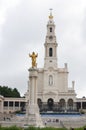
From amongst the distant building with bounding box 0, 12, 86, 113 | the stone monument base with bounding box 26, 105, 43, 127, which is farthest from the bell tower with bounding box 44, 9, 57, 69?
the stone monument base with bounding box 26, 105, 43, 127

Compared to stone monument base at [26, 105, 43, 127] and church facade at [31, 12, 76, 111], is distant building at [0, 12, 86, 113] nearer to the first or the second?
church facade at [31, 12, 76, 111]

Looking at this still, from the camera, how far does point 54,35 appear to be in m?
111

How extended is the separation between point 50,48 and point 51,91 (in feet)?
36.3

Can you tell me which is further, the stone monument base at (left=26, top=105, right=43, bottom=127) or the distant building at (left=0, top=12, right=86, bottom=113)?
the distant building at (left=0, top=12, right=86, bottom=113)

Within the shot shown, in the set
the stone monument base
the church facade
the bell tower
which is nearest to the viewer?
the stone monument base

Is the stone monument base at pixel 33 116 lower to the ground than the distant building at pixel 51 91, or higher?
lower

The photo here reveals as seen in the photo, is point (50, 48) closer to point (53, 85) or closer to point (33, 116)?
point (53, 85)

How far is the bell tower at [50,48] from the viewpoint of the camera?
109m

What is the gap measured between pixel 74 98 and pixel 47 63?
1084 cm

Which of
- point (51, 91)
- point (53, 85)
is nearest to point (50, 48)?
point (53, 85)

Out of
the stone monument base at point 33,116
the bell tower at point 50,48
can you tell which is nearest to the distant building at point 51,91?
the bell tower at point 50,48

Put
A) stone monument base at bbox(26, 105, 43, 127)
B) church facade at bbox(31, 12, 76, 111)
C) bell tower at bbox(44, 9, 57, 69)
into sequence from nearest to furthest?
1. stone monument base at bbox(26, 105, 43, 127)
2. church facade at bbox(31, 12, 76, 111)
3. bell tower at bbox(44, 9, 57, 69)

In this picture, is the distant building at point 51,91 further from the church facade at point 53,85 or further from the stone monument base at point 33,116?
the stone monument base at point 33,116

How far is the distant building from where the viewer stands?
350 ft
